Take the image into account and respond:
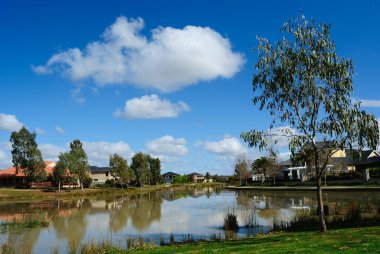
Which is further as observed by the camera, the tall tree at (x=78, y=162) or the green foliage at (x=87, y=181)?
the green foliage at (x=87, y=181)

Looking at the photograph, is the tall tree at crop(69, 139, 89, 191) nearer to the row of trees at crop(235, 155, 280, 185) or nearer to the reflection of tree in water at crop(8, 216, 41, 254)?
the row of trees at crop(235, 155, 280, 185)

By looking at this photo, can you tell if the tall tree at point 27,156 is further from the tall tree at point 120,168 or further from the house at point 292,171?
the house at point 292,171

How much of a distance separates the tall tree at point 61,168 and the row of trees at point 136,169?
14.2 metres

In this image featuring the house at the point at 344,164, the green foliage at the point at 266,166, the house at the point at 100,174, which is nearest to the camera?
the house at the point at 344,164

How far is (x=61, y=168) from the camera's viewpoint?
73500 millimetres

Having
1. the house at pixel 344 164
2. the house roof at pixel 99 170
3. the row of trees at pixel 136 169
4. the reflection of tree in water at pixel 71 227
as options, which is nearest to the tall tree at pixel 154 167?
the row of trees at pixel 136 169

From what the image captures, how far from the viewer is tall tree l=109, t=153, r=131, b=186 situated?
86.4 m

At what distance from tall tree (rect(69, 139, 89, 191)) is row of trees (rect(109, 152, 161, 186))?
943 centimetres

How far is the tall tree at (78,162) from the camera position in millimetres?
76000

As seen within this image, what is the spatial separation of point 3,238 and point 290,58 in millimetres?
18790

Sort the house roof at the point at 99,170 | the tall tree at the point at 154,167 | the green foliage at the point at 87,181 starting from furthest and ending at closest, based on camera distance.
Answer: the house roof at the point at 99,170 → the tall tree at the point at 154,167 → the green foliage at the point at 87,181

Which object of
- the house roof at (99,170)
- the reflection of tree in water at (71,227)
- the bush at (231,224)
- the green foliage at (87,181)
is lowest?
the reflection of tree in water at (71,227)

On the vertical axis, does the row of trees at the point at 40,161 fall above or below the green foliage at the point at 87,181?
above

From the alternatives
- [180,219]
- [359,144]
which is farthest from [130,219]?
[359,144]
